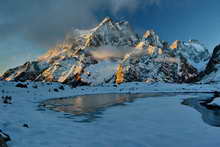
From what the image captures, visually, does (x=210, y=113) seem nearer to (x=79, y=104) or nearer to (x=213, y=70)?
(x=79, y=104)

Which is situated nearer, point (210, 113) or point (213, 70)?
point (210, 113)

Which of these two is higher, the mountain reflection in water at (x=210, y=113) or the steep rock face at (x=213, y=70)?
the steep rock face at (x=213, y=70)

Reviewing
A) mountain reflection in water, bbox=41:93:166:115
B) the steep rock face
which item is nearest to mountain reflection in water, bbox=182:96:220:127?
mountain reflection in water, bbox=41:93:166:115

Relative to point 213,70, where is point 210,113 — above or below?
below

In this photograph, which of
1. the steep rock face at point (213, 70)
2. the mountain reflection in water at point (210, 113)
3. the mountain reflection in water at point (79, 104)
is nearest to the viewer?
the mountain reflection in water at point (210, 113)

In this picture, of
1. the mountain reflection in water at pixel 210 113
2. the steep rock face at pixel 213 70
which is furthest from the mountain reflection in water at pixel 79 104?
the steep rock face at pixel 213 70

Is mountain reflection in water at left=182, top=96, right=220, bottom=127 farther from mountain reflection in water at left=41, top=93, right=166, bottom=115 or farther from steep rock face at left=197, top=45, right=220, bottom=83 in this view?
steep rock face at left=197, top=45, right=220, bottom=83

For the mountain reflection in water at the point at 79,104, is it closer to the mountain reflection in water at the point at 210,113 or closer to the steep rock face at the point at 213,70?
the mountain reflection in water at the point at 210,113

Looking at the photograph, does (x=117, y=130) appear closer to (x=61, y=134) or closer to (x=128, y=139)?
(x=128, y=139)

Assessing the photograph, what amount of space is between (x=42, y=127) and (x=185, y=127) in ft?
22.6

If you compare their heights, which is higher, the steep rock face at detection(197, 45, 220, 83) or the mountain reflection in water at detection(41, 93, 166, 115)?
the steep rock face at detection(197, 45, 220, 83)

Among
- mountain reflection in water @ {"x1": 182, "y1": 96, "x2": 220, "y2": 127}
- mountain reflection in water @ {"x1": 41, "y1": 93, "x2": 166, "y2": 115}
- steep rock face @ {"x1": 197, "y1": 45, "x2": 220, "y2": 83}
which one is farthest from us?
steep rock face @ {"x1": 197, "y1": 45, "x2": 220, "y2": 83}

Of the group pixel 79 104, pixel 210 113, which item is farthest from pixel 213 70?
pixel 210 113

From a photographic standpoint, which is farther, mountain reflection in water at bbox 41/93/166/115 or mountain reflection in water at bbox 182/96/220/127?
mountain reflection in water at bbox 41/93/166/115
